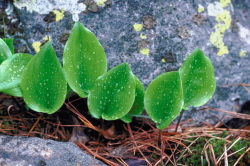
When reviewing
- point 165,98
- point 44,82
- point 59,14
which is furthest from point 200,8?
point 44,82

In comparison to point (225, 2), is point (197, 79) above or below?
below

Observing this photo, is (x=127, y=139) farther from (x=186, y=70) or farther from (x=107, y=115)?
(x=186, y=70)

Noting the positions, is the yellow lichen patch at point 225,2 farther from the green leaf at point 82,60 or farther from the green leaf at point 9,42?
the green leaf at point 9,42

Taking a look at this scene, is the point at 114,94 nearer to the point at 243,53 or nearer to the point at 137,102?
the point at 137,102

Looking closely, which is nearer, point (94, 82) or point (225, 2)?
point (94, 82)

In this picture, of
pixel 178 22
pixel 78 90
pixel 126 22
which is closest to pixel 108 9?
pixel 126 22

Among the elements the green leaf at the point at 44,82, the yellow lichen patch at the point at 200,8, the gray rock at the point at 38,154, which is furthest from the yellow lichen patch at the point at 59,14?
the yellow lichen patch at the point at 200,8
